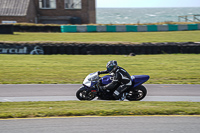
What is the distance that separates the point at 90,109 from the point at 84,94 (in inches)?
77.0

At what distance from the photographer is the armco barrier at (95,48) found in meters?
21.5

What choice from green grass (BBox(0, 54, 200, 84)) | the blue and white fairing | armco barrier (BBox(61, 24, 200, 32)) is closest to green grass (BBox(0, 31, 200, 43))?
armco barrier (BBox(61, 24, 200, 32))

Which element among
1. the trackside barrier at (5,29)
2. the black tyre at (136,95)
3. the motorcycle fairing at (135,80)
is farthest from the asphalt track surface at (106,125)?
the trackside barrier at (5,29)

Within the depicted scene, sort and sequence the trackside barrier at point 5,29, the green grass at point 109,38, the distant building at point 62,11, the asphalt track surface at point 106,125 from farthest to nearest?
the distant building at point 62,11
the trackside barrier at point 5,29
the green grass at point 109,38
the asphalt track surface at point 106,125

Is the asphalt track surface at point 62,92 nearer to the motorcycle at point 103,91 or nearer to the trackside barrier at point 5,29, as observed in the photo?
the motorcycle at point 103,91

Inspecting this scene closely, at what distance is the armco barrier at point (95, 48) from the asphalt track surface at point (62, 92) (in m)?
9.26

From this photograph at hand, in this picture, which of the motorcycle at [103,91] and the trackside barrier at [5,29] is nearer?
the motorcycle at [103,91]

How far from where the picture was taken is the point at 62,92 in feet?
36.7

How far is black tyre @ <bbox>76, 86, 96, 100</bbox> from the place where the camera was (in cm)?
973

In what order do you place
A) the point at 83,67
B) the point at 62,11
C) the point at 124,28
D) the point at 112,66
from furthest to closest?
the point at 62,11
the point at 124,28
the point at 83,67
the point at 112,66

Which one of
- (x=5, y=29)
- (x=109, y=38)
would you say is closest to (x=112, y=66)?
(x=109, y=38)

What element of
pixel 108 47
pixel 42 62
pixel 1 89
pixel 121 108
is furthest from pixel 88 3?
pixel 121 108

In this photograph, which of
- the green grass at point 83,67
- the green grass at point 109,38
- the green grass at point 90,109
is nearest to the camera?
the green grass at point 90,109

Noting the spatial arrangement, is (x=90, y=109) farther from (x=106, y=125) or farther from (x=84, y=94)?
(x=84, y=94)
